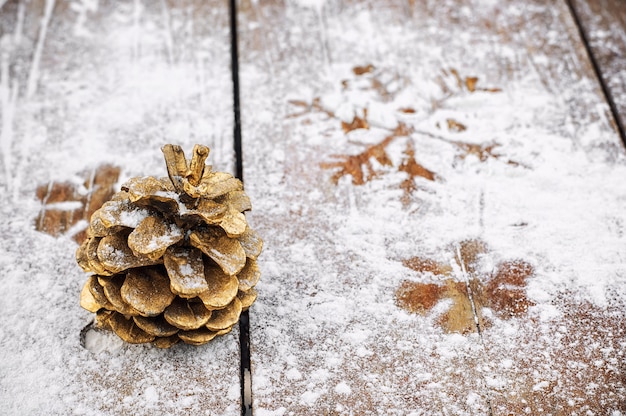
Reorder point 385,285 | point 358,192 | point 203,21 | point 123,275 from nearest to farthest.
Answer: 1. point 123,275
2. point 385,285
3. point 358,192
4. point 203,21

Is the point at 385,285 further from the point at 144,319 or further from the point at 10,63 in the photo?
the point at 10,63

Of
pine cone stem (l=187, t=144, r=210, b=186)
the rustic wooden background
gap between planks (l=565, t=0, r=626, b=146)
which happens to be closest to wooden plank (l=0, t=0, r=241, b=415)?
the rustic wooden background

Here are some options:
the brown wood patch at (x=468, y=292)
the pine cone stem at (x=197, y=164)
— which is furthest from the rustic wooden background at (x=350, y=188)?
the pine cone stem at (x=197, y=164)

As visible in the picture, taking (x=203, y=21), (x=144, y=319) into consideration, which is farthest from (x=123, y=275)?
(x=203, y=21)

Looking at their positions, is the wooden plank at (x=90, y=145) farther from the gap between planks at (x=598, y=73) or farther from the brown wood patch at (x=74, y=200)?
the gap between planks at (x=598, y=73)

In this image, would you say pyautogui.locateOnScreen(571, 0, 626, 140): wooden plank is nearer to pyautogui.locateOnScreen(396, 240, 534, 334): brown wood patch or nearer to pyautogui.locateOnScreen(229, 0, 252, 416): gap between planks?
pyautogui.locateOnScreen(396, 240, 534, 334): brown wood patch

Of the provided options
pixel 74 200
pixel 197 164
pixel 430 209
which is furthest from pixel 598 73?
pixel 74 200

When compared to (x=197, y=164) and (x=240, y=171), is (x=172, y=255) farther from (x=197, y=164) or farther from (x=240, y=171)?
(x=240, y=171)
